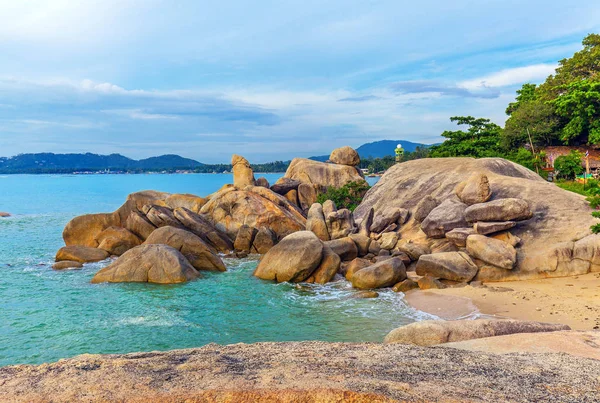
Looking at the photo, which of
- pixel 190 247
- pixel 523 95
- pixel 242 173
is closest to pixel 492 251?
pixel 190 247

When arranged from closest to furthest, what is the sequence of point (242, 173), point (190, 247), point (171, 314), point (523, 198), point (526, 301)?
point (526, 301)
point (171, 314)
point (523, 198)
point (190, 247)
point (242, 173)

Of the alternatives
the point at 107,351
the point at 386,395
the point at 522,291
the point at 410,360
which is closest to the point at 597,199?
the point at 522,291

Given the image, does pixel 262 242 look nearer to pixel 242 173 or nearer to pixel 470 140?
pixel 242 173

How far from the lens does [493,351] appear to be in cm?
870

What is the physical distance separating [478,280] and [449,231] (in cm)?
337

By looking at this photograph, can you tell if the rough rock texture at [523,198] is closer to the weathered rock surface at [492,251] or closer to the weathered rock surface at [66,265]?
the weathered rock surface at [492,251]

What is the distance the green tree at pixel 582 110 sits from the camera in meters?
41.3

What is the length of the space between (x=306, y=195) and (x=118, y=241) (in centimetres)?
1642

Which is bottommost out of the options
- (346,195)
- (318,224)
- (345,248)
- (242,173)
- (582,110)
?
(345,248)

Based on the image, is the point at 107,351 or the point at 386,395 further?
the point at 107,351

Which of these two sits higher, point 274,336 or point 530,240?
point 530,240

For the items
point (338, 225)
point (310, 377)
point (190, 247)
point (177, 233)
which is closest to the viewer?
point (310, 377)

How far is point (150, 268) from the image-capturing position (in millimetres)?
20359

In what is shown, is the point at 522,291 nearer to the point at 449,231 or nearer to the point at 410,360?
the point at 449,231
